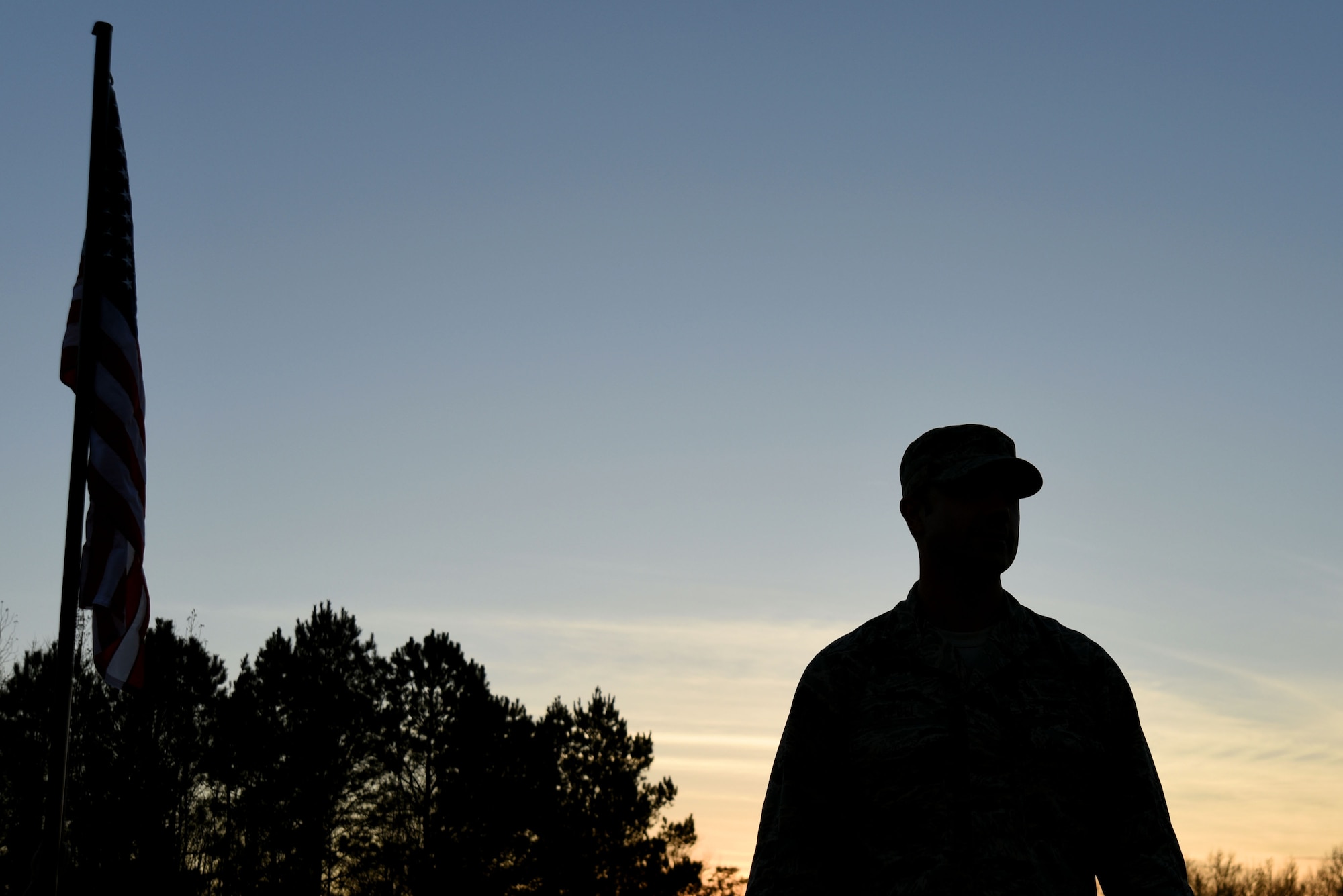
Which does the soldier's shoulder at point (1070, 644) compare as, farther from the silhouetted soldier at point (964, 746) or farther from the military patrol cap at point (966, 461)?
the military patrol cap at point (966, 461)

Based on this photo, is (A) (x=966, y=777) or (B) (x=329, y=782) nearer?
(A) (x=966, y=777)

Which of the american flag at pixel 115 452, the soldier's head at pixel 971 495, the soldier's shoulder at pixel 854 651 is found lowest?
the soldier's shoulder at pixel 854 651

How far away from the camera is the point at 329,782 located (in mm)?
43531

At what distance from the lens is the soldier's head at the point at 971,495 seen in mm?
3859

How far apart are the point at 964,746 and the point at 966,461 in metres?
0.81

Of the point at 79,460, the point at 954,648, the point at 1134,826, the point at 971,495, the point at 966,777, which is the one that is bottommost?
the point at 1134,826

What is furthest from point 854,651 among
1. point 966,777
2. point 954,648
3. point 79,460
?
point 79,460

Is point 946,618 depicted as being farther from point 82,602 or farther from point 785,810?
point 82,602

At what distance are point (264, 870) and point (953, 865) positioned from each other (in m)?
43.5

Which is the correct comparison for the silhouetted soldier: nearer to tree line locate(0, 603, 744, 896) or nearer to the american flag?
the american flag

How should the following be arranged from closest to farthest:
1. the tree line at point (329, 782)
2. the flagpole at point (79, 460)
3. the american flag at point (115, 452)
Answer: the flagpole at point (79, 460) → the american flag at point (115, 452) → the tree line at point (329, 782)

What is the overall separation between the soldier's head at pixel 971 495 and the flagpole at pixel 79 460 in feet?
19.8

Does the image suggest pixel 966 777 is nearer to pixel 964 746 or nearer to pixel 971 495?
pixel 964 746

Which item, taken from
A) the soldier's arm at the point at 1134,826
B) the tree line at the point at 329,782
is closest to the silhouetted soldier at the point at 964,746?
the soldier's arm at the point at 1134,826
